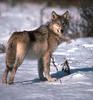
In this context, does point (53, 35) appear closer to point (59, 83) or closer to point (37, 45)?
point (37, 45)

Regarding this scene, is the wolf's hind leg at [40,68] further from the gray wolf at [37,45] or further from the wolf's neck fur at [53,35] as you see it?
the wolf's neck fur at [53,35]

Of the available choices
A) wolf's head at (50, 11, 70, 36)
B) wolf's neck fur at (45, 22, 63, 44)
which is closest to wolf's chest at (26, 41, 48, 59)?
wolf's neck fur at (45, 22, 63, 44)

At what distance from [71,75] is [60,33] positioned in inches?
34.6

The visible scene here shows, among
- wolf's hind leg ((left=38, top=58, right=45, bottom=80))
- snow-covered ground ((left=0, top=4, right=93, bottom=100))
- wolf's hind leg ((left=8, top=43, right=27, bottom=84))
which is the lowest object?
snow-covered ground ((left=0, top=4, right=93, bottom=100))

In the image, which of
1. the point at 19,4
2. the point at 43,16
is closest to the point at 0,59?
the point at 43,16

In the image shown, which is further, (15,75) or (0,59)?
(0,59)

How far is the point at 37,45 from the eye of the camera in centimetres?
917

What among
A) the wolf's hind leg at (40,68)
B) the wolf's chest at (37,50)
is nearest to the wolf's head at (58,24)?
the wolf's chest at (37,50)

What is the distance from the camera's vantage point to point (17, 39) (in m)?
8.84

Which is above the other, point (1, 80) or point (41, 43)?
point (41, 43)

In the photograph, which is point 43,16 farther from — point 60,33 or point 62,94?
point 62,94

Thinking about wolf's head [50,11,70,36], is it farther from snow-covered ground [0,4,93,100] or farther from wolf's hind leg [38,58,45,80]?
snow-covered ground [0,4,93,100]

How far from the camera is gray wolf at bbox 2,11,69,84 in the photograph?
8.86 m

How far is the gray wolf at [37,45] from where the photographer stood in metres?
8.86
